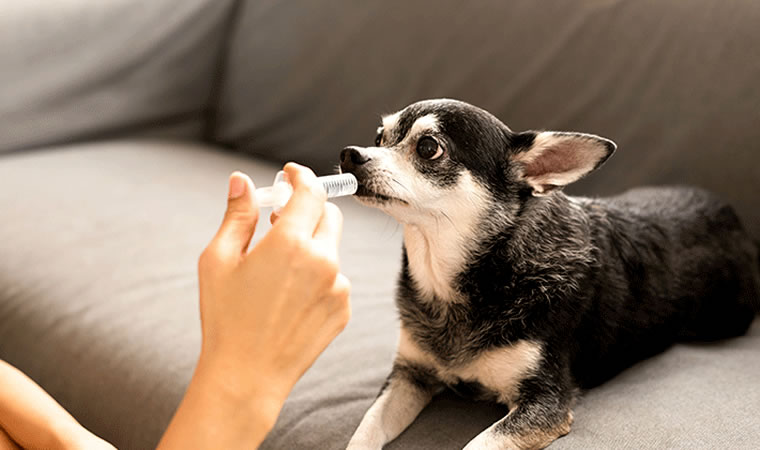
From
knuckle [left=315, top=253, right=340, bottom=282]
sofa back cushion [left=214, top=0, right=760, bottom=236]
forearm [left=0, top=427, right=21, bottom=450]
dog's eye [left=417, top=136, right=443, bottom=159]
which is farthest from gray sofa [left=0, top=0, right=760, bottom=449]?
knuckle [left=315, top=253, right=340, bottom=282]

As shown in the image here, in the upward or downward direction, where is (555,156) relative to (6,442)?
upward

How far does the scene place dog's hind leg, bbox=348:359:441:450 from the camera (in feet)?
3.96

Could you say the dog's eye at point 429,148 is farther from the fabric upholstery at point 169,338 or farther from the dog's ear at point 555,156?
the fabric upholstery at point 169,338

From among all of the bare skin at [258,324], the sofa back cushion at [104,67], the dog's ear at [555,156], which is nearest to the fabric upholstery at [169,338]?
the sofa back cushion at [104,67]

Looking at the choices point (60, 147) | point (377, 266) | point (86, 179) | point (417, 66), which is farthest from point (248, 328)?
point (60, 147)

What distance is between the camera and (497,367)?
125cm

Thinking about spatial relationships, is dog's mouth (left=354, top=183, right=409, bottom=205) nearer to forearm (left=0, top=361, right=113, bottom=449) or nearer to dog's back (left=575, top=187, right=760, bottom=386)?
dog's back (left=575, top=187, right=760, bottom=386)

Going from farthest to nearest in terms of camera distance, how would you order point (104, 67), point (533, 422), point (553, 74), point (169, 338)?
point (104, 67), point (553, 74), point (169, 338), point (533, 422)

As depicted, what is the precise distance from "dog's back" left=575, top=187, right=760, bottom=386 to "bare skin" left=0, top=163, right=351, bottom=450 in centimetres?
67

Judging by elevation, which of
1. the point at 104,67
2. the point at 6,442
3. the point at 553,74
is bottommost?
the point at 6,442

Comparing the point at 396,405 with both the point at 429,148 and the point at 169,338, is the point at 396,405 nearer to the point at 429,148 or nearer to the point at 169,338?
the point at 429,148

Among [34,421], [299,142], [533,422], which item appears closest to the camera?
[34,421]

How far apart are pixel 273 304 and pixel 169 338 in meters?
0.88

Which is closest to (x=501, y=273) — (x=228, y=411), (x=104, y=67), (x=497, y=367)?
(x=497, y=367)
